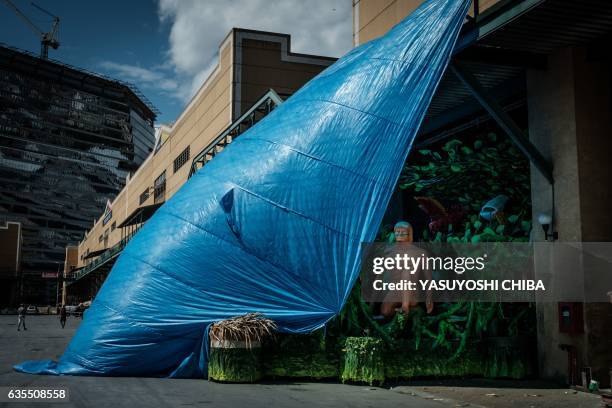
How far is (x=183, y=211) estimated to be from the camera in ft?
41.5

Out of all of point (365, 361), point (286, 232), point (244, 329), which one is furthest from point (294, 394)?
point (286, 232)

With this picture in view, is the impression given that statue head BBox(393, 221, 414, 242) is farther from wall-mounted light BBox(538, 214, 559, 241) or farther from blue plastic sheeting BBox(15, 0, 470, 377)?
wall-mounted light BBox(538, 214, 559, 241)

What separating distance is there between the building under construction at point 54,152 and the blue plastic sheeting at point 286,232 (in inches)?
5153

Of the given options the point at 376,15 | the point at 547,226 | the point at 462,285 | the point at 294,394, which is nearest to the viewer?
the point at 294,394

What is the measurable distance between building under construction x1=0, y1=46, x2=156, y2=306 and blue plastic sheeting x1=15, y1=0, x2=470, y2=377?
13088cm

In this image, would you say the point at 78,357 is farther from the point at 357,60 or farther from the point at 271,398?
the point at 357,60

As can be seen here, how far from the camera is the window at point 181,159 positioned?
1646 inches

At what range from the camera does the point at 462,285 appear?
1252cm

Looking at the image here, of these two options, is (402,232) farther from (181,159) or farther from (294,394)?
(181,159)

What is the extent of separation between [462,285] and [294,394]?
4704 millimetres

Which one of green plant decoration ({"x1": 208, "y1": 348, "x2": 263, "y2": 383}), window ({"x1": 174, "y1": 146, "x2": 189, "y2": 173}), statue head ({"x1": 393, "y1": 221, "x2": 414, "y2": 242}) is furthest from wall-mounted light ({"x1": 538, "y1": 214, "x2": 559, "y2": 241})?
window ({"x1": 174, "y1": 146, "x2": 189, "y2": 173})

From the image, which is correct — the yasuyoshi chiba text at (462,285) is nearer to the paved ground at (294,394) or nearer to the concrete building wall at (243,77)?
the paved ground at (294,394)

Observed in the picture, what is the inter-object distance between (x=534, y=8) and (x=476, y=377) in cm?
661

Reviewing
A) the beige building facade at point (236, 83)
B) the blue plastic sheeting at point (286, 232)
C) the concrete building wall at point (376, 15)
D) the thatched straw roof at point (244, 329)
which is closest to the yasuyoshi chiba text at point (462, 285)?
the blue plastic sheeting at point (286, 232)
